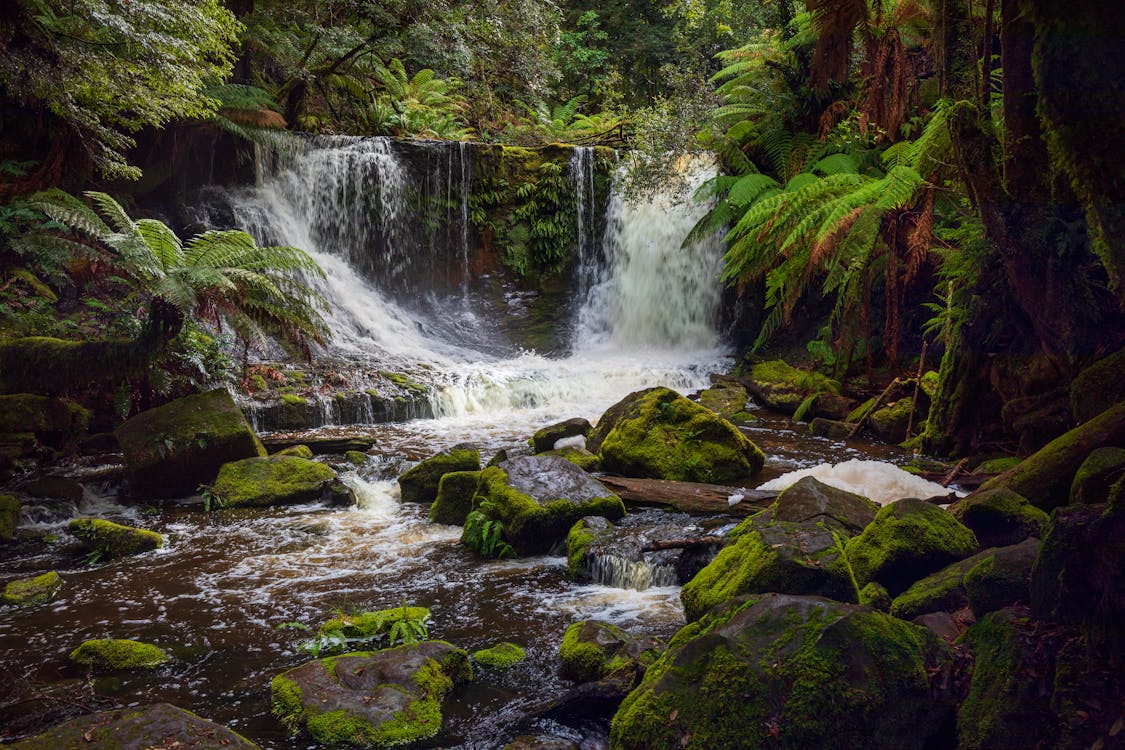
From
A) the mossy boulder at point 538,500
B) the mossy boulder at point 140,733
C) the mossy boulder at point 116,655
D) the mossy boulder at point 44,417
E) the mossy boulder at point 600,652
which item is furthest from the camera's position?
the mossy boulder at point 44,417

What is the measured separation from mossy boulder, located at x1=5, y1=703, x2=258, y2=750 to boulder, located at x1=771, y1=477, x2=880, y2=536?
3.09m

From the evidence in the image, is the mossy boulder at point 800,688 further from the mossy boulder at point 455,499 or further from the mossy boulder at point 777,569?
the mossy boulder at point 455,499

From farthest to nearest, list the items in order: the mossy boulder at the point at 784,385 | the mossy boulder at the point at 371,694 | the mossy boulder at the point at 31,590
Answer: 1. the mossy boulder at the point at 784,385
2. the mossy boulder at the point at 31,590
3. the mossy boulder at the point at 371,694

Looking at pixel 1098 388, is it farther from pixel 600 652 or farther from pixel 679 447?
pixel 600 652

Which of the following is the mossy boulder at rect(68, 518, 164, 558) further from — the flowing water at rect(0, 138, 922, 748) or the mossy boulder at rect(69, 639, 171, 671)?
the mossy boulder at rect(69, 639, 171, 671)

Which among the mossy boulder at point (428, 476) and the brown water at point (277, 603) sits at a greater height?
the mossy boulder at point (428, 476)

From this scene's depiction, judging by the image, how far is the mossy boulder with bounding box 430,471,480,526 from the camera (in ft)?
20.5

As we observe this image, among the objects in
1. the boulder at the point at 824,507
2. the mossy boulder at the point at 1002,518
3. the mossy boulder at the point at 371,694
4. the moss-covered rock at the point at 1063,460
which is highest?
the moss-covered rock at the point at 1063,460

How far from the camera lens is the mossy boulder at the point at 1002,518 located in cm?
384

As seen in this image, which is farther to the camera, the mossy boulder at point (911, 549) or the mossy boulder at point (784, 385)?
the mossy boulder at point (784, 385)

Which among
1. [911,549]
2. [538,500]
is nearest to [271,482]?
[538,500]

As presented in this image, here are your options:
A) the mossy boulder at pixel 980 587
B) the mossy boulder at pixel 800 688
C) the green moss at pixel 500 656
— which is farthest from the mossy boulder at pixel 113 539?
the mossy boulder at pixel 980 587

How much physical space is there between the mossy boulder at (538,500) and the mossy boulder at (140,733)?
2.75m

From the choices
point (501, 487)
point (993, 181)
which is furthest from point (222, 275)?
point (993, 181)
